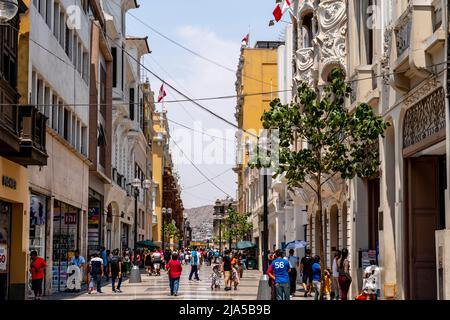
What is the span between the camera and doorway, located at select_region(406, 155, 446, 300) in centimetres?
1947

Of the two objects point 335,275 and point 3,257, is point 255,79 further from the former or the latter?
point 3,257

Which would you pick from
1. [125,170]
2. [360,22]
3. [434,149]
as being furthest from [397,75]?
[125,170]

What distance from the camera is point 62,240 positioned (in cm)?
3155

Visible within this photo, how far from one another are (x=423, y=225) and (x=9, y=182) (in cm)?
1130

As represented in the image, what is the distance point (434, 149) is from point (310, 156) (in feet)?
11.8

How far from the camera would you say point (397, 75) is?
19031 millimetres

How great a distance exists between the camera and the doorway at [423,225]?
1947 centimetres

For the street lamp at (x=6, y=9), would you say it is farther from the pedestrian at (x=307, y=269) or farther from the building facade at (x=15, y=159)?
the pedestrian at (x=307, y=269)

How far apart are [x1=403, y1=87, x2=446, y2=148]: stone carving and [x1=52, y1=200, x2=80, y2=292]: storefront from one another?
15.0 meters

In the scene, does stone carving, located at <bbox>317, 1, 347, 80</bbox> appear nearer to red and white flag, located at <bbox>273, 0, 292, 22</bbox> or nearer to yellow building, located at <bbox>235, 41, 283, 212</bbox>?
red and white flag, located at <bbox>273, 0, 292, 22</bbox>

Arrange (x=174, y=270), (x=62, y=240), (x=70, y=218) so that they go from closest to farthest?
(x=174, y=270)
(x=62, y=240)
(x=70, y=218)

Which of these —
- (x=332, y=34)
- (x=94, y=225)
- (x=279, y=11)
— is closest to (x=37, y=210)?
(x=332, y=34)

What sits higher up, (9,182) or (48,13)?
(48,13)
